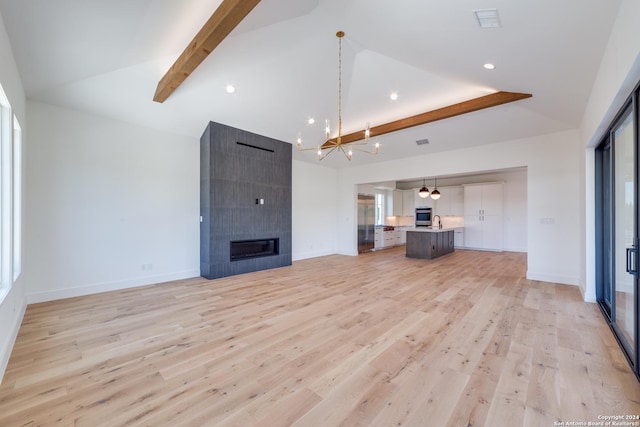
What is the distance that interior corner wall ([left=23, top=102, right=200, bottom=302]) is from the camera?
3.98 m

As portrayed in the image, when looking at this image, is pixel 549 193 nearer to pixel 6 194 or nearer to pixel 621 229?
pixel 621 229

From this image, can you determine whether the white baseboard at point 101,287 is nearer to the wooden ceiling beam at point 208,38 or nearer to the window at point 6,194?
the window at point 6,194

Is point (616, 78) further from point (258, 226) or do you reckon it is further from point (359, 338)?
point (258, 226)

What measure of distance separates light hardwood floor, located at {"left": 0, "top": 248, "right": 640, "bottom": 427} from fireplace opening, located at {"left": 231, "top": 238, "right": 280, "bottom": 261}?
154 cm

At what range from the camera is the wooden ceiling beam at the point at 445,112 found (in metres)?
4.35

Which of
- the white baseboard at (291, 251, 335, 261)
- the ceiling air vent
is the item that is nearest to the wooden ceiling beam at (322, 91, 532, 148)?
the ceiling air vent

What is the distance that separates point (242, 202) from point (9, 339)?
3772 millimetres

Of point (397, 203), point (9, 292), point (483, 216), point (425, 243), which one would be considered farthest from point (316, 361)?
point (397, 203)

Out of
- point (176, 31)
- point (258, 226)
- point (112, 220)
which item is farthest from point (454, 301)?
point (112, 220)

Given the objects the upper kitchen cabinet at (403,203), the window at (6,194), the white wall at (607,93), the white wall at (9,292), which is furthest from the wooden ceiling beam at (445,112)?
the upper kitchen cabinet at (403,203)

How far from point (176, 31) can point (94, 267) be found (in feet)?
12.6

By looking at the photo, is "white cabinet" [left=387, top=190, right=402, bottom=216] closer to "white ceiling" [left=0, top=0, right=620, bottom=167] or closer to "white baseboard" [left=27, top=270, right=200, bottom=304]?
"white ceiling" [left=0, top=0, right=620, bottom=167]

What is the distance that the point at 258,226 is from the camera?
6.10 meters

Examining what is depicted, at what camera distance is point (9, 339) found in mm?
2523
